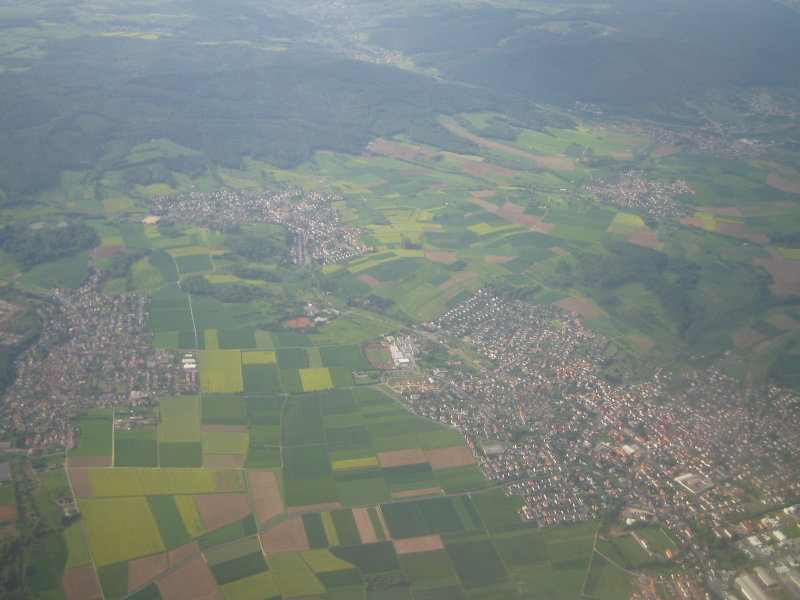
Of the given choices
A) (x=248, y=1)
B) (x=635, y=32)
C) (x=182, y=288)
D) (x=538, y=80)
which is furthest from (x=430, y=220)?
(x=248, y=1)

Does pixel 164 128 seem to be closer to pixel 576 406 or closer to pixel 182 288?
pixel 182 288

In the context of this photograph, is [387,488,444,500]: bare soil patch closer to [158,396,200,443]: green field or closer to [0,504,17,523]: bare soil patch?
[158,396,200,443]: green field

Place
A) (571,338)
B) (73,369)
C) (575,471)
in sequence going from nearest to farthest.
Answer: (575,471)
(73,369)
(571,338)

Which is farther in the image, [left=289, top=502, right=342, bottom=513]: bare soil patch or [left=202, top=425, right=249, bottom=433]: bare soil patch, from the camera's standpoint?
[left=202, top=425, right=249, bottom=433]: bare soil patch

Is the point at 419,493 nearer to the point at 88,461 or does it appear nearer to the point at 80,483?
the point at 80,483

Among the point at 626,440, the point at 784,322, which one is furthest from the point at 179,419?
the point at 784,322

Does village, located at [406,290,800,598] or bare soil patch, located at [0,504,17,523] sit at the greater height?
bare soil patch, located at [0,504,17,523]

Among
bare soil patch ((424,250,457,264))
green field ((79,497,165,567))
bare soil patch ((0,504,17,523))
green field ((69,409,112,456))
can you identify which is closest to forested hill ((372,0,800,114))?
bare soil patch ((424,250,457,264))
